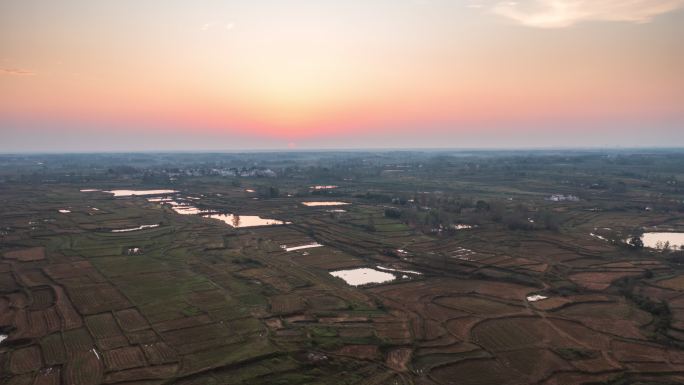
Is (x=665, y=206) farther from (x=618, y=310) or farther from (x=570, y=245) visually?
(x=618, y=310)

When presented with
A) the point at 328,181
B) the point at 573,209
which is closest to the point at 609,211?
the point at 573,209

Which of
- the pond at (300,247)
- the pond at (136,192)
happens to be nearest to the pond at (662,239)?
the pond at (300,247)

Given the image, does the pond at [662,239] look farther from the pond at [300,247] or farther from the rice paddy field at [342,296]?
the pond at [300,247]

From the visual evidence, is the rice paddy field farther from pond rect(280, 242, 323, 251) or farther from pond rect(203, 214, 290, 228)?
pond rect(203, 214, 290, 228)

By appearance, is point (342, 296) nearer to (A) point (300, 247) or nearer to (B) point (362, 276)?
(B) point (362, 276)

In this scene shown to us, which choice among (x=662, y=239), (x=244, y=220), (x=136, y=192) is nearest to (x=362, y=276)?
(x=244, y=220)

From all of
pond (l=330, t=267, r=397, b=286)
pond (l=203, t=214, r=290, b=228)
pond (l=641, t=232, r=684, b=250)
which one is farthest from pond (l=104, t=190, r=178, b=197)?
pond (l=641, t=232, r=684, b=250)
